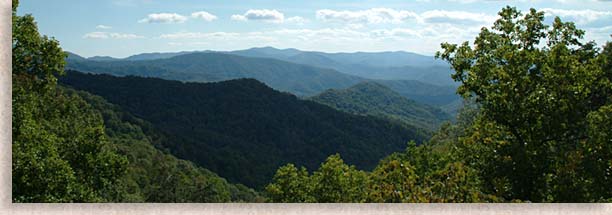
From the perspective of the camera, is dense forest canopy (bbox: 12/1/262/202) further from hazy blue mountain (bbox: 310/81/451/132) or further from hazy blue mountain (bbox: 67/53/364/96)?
hazy blue mountain (bbox: 67/53/364/96)

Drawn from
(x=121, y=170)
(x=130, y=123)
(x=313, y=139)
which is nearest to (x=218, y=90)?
(x=313, y=139)

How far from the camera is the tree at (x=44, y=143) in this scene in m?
5.29

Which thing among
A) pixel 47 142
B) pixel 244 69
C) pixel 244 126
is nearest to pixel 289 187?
pixel 47 142

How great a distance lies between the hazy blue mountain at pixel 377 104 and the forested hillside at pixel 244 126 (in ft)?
108

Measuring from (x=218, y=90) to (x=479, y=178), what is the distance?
68.9 m

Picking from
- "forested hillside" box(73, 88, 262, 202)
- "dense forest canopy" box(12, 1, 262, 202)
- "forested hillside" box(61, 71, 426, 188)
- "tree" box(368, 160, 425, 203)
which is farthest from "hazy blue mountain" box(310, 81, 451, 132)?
"tree" box(368, 160, 425, 203)

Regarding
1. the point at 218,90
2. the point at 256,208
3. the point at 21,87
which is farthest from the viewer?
the point at 218,90

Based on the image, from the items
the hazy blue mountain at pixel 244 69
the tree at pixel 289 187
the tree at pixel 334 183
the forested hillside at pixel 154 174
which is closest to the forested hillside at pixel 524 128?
the tree at pixel 334 183

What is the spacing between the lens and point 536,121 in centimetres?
507

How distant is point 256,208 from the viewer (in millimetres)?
3576

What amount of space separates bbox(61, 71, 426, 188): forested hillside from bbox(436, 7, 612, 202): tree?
141 feet

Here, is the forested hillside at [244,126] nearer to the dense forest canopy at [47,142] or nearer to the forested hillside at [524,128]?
the dense forest canopy at [47,142]

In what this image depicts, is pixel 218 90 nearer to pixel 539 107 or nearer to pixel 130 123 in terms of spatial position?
pixel 130 123

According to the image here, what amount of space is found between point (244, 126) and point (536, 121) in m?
61.5
